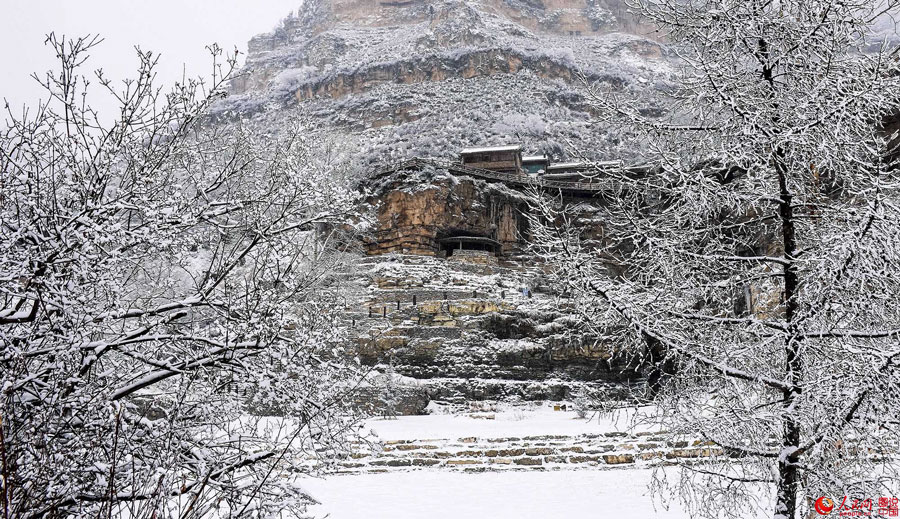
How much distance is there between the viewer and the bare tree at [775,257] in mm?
3182

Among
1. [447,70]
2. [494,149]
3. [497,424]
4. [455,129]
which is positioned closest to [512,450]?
[497,424]

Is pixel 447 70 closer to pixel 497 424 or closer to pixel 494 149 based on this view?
pixel 494 149

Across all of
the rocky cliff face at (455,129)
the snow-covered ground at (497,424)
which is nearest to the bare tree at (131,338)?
the rocky cliff face at (455,129)

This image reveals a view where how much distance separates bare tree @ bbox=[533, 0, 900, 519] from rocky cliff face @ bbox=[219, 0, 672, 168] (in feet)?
135

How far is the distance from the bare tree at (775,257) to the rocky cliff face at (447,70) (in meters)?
41.1

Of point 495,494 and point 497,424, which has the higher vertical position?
point 495,494

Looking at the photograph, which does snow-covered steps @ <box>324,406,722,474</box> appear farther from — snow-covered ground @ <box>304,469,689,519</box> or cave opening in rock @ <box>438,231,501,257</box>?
cave opening in rock @ <box>438,231,501,257</box>

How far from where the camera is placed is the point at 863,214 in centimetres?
308

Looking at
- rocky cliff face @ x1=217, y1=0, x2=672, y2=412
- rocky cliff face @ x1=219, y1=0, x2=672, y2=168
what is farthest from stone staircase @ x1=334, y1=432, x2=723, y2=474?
rocky cliff face @ x1=219, y1=0, x2=672, y2=168

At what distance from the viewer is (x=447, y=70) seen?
Answer: 68.8 meters

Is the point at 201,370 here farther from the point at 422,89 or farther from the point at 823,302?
the point at 422,89

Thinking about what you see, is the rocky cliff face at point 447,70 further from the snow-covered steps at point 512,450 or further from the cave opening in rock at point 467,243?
the snow-covered steps at point 512,450

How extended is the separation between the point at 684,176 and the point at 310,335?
2.66 metres

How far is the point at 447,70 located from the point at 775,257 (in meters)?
68.9
